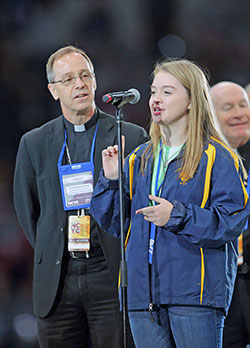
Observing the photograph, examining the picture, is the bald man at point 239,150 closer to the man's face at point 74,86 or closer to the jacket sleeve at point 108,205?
the man's face at point 74,86

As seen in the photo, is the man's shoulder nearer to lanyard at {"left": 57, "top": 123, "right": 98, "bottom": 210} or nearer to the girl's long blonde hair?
lanyard at {"left": 57, "top": 123, "right": 98, "bottom": 210}

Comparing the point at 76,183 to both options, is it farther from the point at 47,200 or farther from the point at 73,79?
the point at 73,79

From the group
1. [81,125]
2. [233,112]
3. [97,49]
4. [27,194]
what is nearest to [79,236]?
[27,194]

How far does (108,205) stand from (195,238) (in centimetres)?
42

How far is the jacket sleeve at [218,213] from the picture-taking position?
6.54 feet

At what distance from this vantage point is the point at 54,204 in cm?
275

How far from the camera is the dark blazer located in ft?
8.82

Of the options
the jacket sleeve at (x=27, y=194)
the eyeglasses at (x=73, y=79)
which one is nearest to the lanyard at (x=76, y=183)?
the jacket sleeve at (x=27, y=194)

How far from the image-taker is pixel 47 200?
2.78m

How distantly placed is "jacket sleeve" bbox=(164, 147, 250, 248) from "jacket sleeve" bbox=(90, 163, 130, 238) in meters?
0.30

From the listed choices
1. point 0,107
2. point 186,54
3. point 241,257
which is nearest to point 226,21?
point 186,54

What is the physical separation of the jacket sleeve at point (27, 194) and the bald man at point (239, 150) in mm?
1139

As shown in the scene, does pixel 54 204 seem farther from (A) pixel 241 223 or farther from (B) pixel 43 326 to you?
(A) pixel 241 223

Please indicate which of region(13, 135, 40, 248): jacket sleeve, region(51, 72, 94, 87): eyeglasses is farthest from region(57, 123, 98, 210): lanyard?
region(51, 72, 94, 87): eyeglasses
